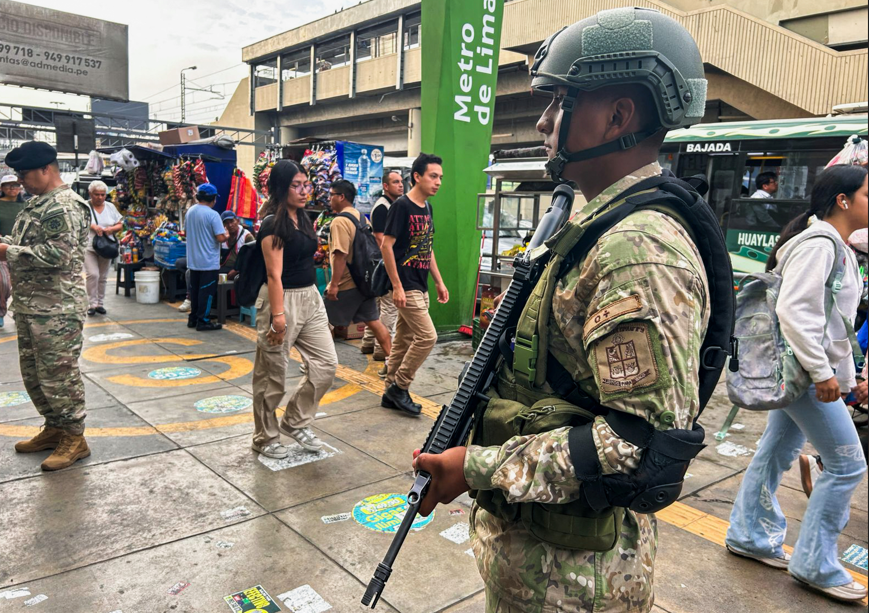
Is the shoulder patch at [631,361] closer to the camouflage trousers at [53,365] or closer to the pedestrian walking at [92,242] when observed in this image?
the camouflage trousers at [53,365]

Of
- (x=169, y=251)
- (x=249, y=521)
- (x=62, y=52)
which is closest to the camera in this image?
(x=249, y=521)

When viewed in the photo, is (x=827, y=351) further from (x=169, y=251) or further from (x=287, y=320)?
(x=169, y=251)

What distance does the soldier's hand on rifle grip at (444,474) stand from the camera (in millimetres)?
1360

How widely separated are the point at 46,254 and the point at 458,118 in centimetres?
542

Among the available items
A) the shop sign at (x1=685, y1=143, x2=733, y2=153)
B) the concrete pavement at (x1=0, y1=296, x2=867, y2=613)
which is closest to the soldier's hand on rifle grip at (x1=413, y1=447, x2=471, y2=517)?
the concrete pavement at (x1=0, y1=296, x2=867, y2=613)

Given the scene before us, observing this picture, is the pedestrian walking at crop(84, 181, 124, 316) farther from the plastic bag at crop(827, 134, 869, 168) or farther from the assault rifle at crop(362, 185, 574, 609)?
the plastic bag at crop(827, 134, 869, 168)

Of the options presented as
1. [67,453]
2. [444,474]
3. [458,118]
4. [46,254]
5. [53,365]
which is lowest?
[67,453]

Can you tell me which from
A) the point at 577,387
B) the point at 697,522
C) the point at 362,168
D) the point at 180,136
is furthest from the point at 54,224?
the point at 180,136

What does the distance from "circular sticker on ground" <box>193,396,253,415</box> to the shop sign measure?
7409 millimetres

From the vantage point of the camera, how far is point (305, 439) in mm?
4254

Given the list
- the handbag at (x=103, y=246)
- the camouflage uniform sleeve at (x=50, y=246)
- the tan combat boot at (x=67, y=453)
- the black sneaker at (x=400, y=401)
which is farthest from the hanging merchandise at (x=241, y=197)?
the tan combat boot at (x=67, y=453)

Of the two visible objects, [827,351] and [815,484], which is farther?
[815,484]

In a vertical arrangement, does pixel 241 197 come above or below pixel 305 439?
above

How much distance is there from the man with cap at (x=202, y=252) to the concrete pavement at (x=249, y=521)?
285 centimetres
